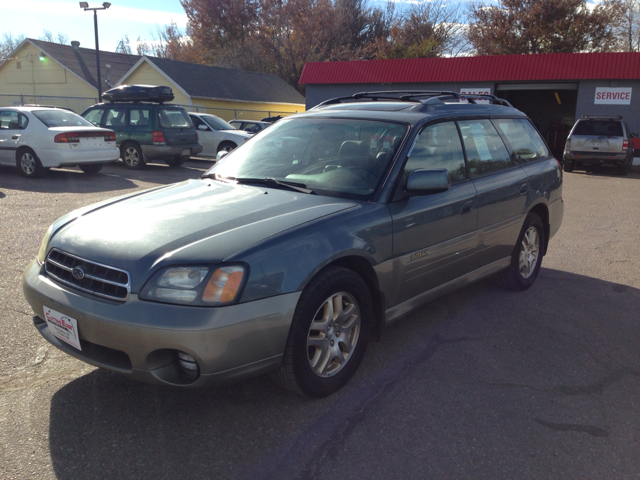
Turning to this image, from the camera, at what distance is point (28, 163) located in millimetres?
11969

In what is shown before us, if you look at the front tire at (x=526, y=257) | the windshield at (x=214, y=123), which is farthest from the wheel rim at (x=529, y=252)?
the windshield at (x=214, y=123)

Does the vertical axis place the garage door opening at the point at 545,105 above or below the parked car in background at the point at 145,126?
above

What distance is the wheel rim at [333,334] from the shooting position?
3.12m

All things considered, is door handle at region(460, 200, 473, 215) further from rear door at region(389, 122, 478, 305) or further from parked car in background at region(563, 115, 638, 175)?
parked car in background at region(563, 115, 638, 175)

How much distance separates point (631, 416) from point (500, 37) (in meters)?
39.9

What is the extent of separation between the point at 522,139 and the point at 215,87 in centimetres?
3101

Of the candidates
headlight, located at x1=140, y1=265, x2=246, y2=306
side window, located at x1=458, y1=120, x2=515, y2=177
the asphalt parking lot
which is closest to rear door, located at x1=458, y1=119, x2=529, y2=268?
side window, located at x1=458, y1=120, x2=515, y2=177

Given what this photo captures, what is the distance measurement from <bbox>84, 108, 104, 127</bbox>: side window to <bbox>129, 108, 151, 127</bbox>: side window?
3.58 ft

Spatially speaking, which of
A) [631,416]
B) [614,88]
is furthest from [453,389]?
[614,88]

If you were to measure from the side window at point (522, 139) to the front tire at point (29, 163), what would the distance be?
1022 centimetres

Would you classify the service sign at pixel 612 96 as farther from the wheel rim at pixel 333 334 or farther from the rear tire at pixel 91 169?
the wheel rim at pixel 333 334

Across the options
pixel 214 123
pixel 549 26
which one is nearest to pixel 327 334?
pixel 214 123

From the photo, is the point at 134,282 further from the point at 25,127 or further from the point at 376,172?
the point at 25,127

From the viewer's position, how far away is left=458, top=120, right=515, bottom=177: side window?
4.43 meters
